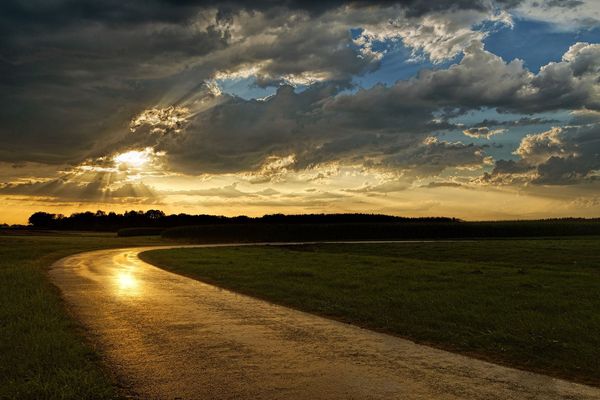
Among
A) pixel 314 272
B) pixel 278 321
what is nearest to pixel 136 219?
pixel 314 272

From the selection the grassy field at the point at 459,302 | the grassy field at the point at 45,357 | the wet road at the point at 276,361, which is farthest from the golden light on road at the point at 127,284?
the wet road at the point at 276,361

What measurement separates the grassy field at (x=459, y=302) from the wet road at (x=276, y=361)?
1440 millimetres

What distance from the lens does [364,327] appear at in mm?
14625

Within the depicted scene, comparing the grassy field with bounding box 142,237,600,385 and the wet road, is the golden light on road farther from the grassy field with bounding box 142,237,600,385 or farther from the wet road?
the wet road

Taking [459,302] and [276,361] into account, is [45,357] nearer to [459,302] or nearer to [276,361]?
[276,361]

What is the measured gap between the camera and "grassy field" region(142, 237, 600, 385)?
12.2 metres

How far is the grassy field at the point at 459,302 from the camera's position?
12.2 m

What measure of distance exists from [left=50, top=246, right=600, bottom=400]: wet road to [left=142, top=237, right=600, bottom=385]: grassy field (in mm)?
1440

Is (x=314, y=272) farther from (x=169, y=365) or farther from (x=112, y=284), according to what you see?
(x=169, y=365)

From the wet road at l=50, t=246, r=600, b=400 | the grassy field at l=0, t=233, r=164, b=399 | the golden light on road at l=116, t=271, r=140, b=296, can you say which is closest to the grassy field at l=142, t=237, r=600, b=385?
the wet road at l=50, t=246, r=600, b=400

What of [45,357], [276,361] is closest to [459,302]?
[276,361]

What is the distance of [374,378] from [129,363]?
15.5 ft

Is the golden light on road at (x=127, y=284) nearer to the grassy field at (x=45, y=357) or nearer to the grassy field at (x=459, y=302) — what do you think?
the grassy field at (x=45, y=357)

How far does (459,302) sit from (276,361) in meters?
11.1
